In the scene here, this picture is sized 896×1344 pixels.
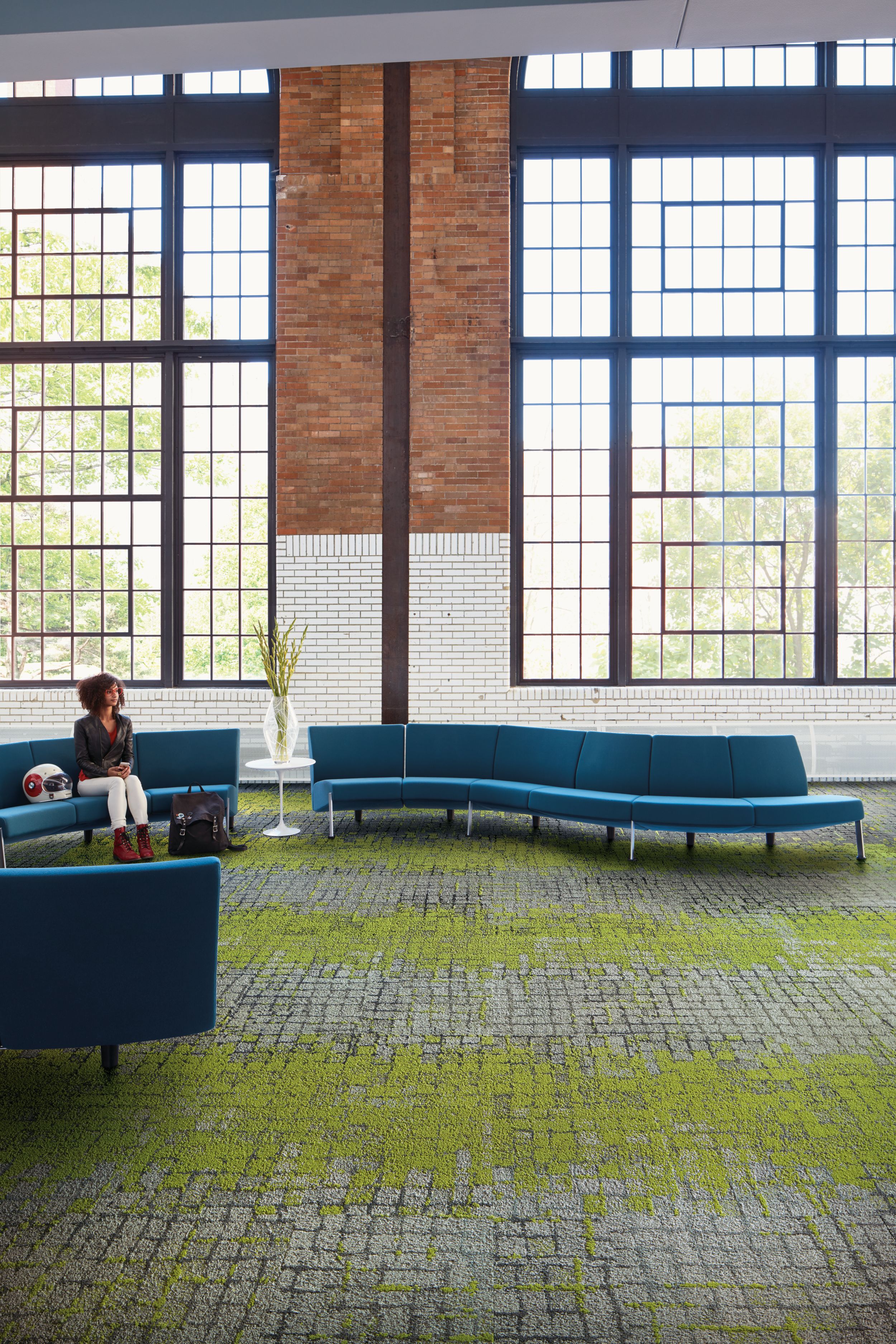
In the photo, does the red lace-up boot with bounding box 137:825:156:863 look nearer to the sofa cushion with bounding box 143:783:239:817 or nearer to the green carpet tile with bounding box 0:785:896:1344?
the sofa cushion with bounding box 143:783:239:817

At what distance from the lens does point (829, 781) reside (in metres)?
8.70

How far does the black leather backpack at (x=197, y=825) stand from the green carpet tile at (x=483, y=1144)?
1468 mm

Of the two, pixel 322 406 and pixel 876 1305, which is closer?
pixel 876 1305

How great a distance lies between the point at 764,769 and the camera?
6188 mm

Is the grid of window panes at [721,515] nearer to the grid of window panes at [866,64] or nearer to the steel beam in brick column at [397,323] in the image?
the steel beam in brick column at [397,323]

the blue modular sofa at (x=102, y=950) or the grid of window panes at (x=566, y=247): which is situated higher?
the grid of window panes at (x=566, y=247)

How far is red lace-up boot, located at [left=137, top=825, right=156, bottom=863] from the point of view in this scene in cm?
588

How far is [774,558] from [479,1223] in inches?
→ 302

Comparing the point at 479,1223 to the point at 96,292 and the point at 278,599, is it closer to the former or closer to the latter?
the point at 278,599

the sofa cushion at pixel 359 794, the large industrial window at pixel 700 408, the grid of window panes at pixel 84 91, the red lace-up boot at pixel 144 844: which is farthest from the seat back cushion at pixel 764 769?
the grid of window panes at pixel 84 91

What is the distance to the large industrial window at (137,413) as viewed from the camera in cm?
896

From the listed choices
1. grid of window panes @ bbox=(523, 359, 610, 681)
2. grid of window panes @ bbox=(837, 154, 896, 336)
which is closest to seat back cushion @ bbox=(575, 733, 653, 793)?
grid of window panes @ bbox=(523, 359, 610, 681)

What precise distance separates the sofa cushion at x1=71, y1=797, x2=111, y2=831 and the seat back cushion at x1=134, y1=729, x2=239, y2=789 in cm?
49

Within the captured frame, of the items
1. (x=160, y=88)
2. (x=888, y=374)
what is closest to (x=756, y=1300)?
(x=888, y=374)
